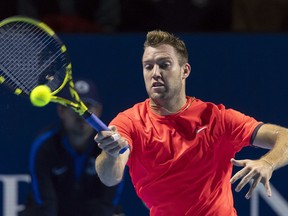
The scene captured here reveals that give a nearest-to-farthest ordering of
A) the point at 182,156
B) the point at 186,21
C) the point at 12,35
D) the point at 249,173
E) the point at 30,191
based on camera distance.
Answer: the point at 249,173 < the point at 182,156 < the point at 12,35 < the point at 30,191 < the point at 186,21

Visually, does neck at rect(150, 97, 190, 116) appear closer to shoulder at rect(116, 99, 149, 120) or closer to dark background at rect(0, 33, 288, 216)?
shoulder at rect(116, 99, 149, 120)

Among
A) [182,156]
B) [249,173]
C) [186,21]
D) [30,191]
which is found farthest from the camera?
[186,21]

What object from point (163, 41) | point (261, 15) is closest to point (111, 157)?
point (163, 41)

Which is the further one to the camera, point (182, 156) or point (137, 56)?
point (137, 56)

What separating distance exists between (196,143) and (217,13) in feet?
7.71

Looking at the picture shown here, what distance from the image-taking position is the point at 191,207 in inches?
221

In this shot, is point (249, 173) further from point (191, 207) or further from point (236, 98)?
point (236, 98)

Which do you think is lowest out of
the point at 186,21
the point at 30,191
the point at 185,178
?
the point at 30,191

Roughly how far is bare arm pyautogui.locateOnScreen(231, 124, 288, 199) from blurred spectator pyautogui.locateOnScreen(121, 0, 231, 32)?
2.24 meters

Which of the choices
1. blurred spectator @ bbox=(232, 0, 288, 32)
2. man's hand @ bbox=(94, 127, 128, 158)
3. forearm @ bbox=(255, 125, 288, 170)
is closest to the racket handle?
man's hand @ bbox=(94, 127, 128, 158)

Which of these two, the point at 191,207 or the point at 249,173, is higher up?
the point at 249,173

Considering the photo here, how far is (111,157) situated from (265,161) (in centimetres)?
79

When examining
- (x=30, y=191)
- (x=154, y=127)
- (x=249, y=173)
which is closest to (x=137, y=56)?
(x=30, y=191)

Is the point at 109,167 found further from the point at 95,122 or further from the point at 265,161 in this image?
the point at 265,161
